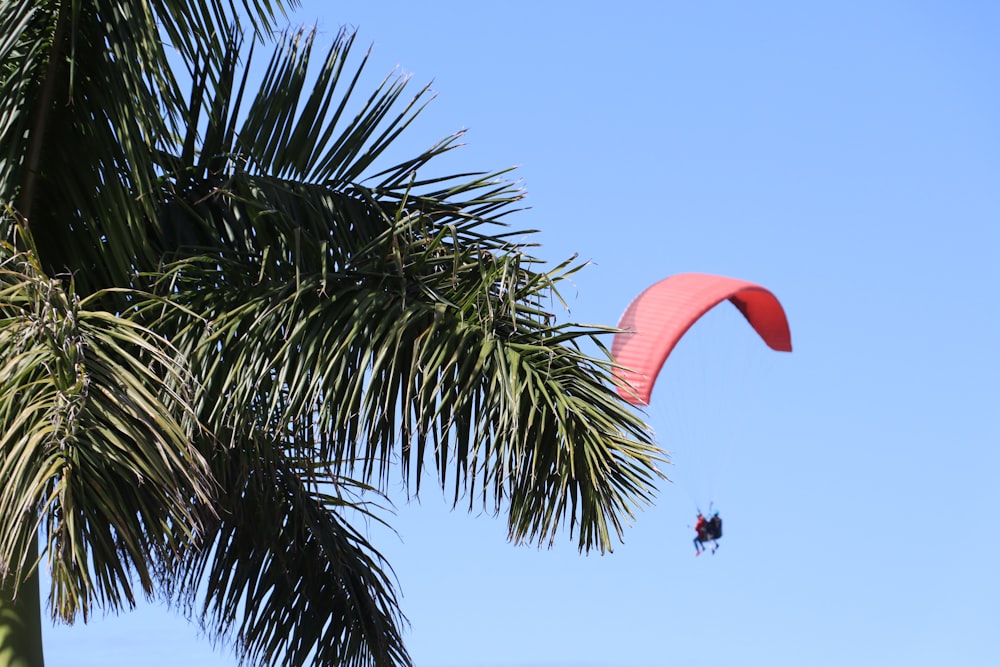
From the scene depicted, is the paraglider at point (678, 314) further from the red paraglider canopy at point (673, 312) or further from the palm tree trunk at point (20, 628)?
the palm tree trunk at point (20, 628)

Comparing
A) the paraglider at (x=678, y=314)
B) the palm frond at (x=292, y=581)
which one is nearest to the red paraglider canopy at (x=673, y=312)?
the paraglider at (x=678, y=314)

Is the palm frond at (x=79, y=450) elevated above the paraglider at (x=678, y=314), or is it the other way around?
the paraglider at (x=678, y=314)

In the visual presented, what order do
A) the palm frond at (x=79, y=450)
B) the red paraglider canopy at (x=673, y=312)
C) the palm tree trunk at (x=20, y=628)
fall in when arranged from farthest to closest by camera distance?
the red paraglider canopy at (x=673, y=312) < the palm tree trunk at (x=20, y=628) < the palm frond at (x=79, y=450)

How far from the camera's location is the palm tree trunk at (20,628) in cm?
536

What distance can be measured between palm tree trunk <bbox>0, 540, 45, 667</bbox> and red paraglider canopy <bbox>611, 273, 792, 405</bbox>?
13204 mm

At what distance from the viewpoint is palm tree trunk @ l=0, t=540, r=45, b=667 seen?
536 centimetres

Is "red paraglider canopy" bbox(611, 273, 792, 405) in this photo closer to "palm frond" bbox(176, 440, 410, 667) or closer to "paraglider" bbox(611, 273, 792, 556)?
"paraglider" bbox(611, 273, 792, 556)

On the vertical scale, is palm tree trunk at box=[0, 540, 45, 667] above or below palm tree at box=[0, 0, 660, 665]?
below

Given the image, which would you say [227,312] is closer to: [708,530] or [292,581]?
[292,581]

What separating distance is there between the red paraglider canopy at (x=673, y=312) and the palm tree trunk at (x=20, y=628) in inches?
→ 520

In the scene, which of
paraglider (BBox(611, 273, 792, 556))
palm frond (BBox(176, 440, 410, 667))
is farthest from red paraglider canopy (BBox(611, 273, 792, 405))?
palm frond (BBox(176, 440, 410, 667))

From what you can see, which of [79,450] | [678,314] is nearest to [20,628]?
[79,450]

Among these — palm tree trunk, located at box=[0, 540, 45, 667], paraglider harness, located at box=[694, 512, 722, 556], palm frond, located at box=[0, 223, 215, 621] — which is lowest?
palm tree trunk, located at box=[0, 540, 45, 667]

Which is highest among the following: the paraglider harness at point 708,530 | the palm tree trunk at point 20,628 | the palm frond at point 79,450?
the paraglider harness at point 708,530
